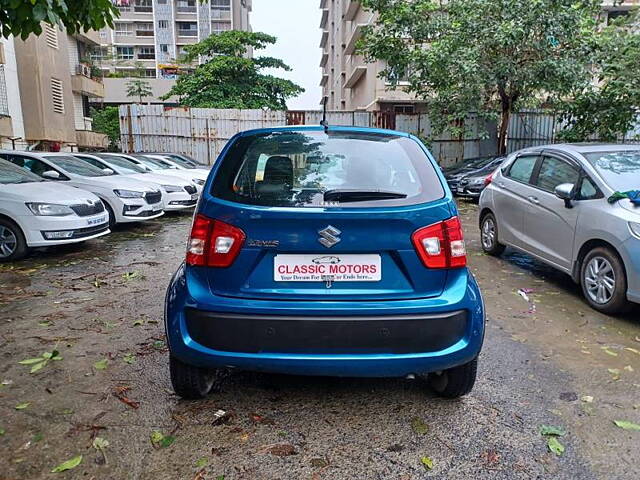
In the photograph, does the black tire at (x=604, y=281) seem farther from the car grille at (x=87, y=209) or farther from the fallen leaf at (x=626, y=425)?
the car grille at (x=87, y=209)

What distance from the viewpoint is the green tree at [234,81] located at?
2522cm

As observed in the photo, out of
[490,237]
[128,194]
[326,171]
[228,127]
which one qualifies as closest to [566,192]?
[490,237]

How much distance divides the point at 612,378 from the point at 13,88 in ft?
67.8

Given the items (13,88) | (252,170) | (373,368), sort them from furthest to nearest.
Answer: (13,88), (252,170), (373,368)

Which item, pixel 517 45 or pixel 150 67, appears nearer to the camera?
pixel 517 45

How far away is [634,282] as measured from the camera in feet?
13.3

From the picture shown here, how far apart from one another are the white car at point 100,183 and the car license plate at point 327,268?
697 cm

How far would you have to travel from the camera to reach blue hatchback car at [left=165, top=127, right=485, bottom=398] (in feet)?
7.78

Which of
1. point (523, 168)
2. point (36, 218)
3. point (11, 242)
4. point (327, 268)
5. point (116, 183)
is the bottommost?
point (11, 242)

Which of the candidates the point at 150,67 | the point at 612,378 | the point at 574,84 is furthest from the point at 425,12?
Answer: the point at 150,67

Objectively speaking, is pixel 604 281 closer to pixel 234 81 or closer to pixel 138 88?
pixel 234 81

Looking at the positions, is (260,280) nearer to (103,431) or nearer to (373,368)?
(373,368)

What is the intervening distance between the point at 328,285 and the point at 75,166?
26.7ft

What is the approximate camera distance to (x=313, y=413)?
275cm
